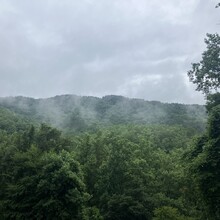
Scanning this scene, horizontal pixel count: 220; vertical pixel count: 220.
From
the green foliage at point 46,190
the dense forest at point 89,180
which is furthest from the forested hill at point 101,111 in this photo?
the green foliage at point 46,190

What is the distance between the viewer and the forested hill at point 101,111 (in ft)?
426

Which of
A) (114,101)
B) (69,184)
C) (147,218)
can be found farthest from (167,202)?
(114,101)

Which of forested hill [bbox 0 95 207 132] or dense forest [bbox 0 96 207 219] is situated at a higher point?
forested hill [bbox 0 95 207 132]

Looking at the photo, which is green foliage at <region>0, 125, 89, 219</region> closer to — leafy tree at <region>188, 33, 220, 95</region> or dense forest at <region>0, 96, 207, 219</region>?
dense forest at <region>0, 96, 207, 219</region>

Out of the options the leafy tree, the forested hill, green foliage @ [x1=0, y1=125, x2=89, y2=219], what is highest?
the forested hill

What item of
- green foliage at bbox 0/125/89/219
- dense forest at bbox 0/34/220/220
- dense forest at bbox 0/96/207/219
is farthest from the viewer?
dense forest at bbox 0/96/207/219

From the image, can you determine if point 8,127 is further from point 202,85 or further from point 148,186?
point 202,85

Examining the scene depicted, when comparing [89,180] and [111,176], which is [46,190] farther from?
[89,180]

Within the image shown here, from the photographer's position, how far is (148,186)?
45.0m

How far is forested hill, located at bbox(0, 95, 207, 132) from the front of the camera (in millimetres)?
129738

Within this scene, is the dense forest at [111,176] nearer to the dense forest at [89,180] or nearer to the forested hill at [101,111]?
the dense forest at [89,180]

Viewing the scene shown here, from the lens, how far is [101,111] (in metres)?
173

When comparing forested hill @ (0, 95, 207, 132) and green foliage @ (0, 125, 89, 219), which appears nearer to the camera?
green foliage @ (0, 125, 89, 219)

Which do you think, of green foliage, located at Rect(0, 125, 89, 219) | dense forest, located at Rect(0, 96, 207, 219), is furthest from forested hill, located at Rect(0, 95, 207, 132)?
green foliage, located at Rect(0, 125, 89, 219)
